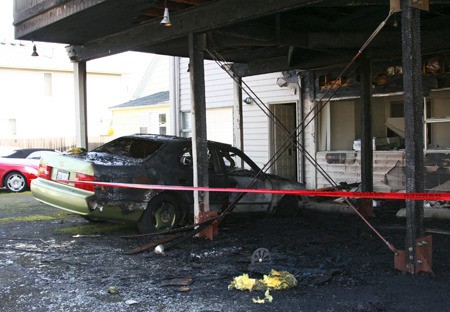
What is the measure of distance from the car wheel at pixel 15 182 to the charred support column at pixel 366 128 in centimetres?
1053

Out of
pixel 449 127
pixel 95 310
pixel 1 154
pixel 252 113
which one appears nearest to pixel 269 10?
pixel 95 310

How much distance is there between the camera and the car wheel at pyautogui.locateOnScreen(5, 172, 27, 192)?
15.4m

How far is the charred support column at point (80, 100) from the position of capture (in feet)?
34.8

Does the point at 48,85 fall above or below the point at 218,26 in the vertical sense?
above

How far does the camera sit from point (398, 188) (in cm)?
1145

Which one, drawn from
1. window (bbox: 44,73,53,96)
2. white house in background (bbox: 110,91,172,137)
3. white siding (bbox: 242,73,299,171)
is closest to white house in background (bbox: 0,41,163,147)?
window (bbox: 44,73,53,96)

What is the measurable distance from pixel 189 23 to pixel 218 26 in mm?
615

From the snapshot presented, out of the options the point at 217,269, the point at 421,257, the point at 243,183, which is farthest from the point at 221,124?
the point at 421,257

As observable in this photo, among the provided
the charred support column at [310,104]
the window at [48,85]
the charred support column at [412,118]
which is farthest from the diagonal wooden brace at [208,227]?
the window at [48,85]

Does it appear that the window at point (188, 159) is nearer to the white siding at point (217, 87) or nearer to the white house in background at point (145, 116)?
the white siding at point (217, 87)

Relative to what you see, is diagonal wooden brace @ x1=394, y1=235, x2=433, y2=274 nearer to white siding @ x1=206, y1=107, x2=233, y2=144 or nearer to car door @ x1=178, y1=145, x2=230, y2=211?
car door @ x1=178, y1=145, x2=230, y2=211

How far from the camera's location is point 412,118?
5.16 meters

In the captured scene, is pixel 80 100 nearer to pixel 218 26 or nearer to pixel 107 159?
pixel 107 159

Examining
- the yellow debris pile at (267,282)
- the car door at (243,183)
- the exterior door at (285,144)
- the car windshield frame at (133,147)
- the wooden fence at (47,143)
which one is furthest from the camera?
the wooden fence at (47,143)
